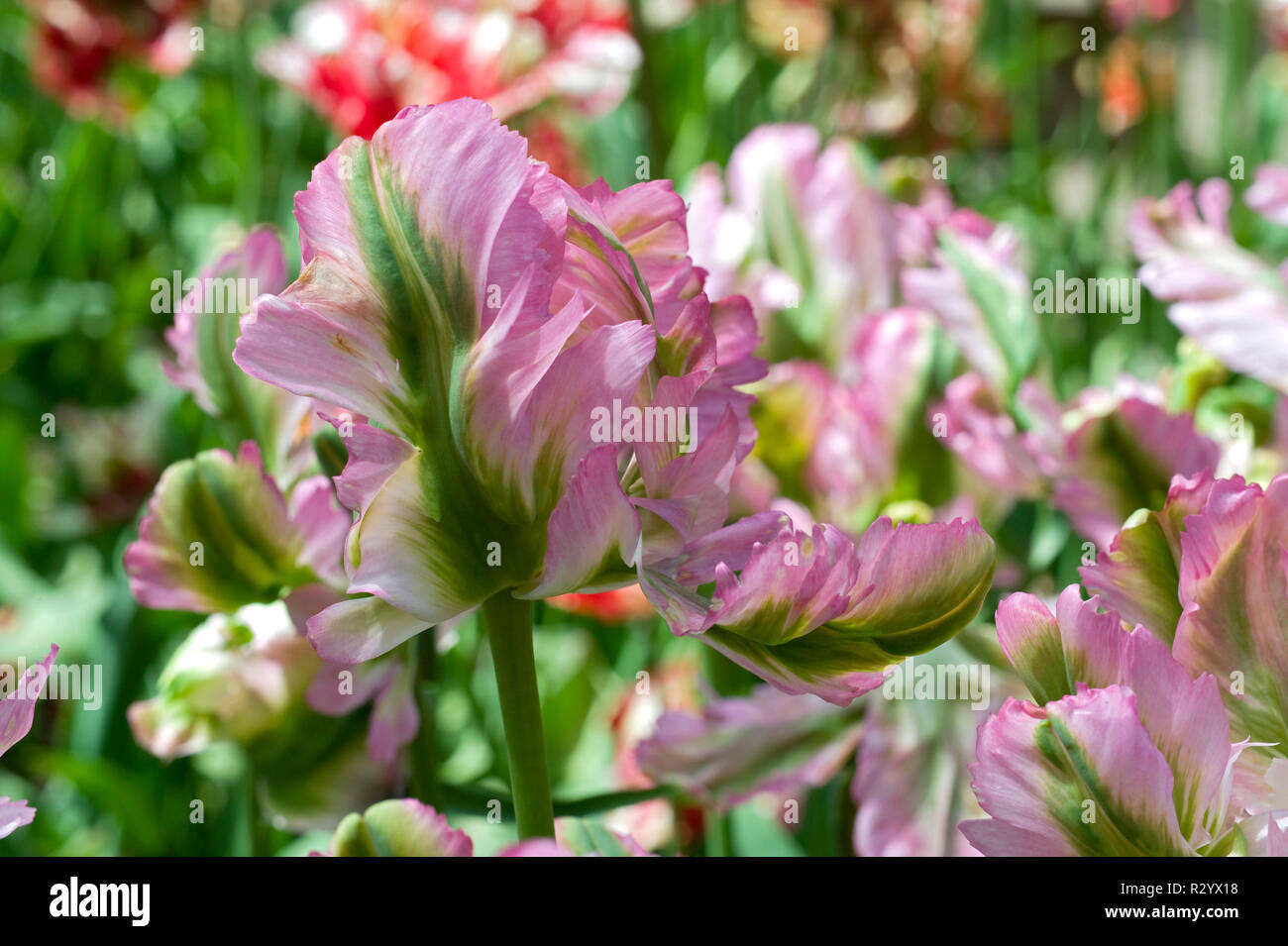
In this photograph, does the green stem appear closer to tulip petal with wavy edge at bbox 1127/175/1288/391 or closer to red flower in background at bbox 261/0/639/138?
tulip petal with wavy edge at bbox 1127/175/1288/391

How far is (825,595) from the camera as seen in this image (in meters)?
0.23

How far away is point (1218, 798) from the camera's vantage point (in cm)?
24

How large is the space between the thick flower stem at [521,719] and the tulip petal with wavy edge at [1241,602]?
0.13 meters

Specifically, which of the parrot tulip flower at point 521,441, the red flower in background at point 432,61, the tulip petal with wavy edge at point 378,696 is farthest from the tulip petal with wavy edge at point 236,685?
the red flower in background at point 432,61

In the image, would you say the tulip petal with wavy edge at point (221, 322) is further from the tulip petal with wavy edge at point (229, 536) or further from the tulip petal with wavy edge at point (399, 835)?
the tulip petal with wavy edge at point (399, 835)

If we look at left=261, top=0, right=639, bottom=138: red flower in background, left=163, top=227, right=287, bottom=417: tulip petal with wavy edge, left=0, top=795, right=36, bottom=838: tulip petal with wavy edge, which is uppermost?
left=261, top=0, right=639, bottom=138: red flower in background

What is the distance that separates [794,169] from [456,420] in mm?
341

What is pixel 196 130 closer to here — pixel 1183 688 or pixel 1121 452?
pixel 1121 452

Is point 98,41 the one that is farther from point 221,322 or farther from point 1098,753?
point 1098,753

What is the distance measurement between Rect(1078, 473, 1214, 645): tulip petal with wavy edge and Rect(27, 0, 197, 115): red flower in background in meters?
1.05

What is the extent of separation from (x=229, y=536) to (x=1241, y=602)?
231 millimetres

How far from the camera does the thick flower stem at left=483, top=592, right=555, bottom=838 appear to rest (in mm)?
232

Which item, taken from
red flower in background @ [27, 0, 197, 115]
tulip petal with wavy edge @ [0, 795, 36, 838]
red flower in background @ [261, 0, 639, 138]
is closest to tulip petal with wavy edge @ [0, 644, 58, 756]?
tulip petal with wavy edge @ [0, 795, 36, 838]

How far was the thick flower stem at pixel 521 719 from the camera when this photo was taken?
0.23 metres
